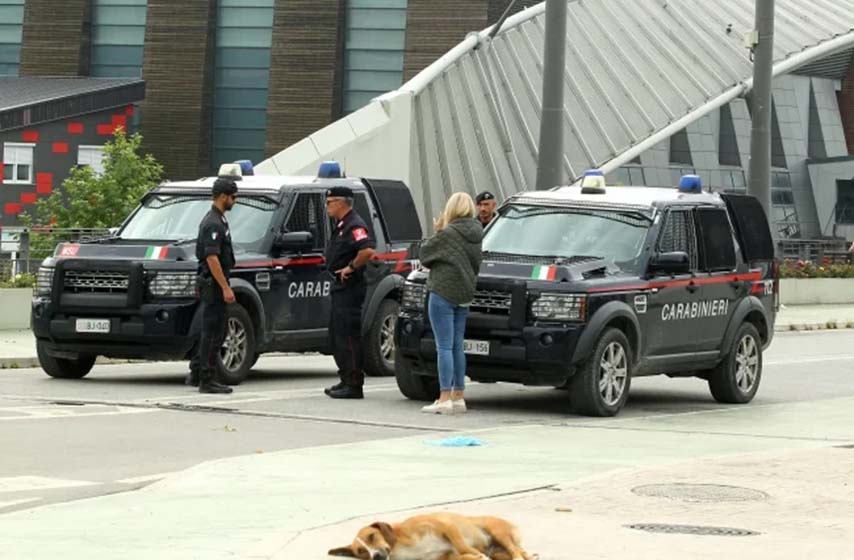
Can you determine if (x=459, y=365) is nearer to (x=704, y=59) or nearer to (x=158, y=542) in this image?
(x=158, y=542)

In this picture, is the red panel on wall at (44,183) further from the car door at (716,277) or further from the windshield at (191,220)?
the car door at (716,277)

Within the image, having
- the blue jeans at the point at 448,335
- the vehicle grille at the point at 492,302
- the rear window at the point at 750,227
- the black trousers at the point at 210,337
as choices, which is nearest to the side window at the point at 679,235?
the rear window at the point at 750,227

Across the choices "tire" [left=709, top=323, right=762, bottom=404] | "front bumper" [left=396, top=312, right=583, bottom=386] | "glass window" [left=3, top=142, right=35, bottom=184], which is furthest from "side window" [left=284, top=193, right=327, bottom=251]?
"glass window" [left=3, top=142, right=35, bottom=184]

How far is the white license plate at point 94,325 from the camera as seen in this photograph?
61.0ft

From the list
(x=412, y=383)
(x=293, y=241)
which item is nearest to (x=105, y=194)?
(x=293, y=241)

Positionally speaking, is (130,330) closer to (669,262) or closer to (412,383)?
(412,383)

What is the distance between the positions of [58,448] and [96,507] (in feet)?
9.87

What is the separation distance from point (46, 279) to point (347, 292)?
309cm

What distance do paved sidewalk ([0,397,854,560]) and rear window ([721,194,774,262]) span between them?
4.06 m

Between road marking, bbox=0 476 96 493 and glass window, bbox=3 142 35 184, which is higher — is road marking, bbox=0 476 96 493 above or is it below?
below

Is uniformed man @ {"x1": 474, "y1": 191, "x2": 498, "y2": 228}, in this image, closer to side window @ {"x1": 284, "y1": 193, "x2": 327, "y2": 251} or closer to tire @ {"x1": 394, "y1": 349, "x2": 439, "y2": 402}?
side window @ {"x1": 284, "y1": 193, "x2": 327, "y2": 251}

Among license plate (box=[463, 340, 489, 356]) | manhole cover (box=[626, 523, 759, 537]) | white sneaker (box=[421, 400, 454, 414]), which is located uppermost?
license plate (box=[463, 340, 489, 356])

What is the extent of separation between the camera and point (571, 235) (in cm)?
1769

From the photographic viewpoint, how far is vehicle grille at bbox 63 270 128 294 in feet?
61.4
